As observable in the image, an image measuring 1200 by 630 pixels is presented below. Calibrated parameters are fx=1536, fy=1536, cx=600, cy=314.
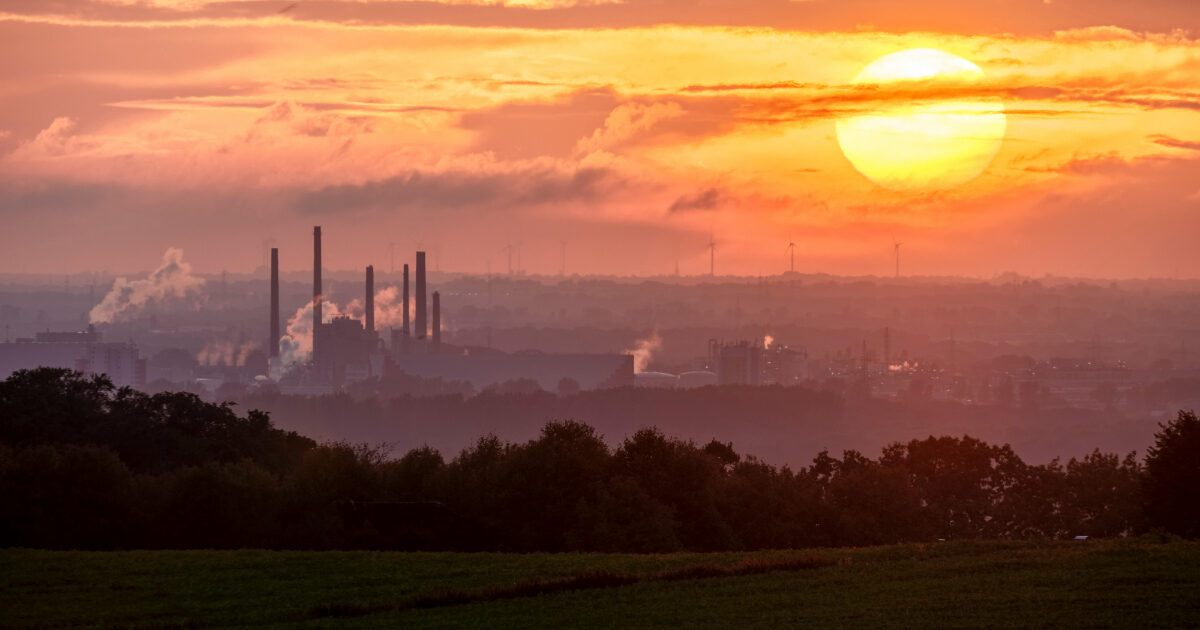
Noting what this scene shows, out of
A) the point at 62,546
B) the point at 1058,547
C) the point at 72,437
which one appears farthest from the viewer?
the point at 72,437

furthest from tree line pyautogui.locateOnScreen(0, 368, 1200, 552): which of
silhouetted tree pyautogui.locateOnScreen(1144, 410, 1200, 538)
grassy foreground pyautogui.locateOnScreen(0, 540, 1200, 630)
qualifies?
grassy foreground pyautogui.locateOnScreen(0, 540, 1200, 630)

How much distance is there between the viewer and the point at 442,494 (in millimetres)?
58844

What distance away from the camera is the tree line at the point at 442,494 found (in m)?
55.0

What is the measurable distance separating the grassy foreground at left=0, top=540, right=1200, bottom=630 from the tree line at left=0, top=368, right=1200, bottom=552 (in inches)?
464

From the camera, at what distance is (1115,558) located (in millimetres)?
36906

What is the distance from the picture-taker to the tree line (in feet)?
181

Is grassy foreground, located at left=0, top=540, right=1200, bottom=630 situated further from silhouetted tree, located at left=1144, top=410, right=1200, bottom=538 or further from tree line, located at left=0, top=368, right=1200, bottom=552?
silhouetted tree, located at left=1144, top=410, right=1200, bottom=538

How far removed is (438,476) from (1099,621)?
3469 centimetres

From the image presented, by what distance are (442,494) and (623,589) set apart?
2366 centimetres

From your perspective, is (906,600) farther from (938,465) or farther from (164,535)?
(938,465)

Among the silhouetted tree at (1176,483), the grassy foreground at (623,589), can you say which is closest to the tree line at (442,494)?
the silhouetted tree at (1176,483)

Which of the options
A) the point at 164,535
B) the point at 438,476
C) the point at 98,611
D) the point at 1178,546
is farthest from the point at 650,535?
the point at 98,611

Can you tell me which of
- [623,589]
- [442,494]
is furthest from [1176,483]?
[623,589]

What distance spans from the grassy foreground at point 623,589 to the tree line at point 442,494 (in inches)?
464
